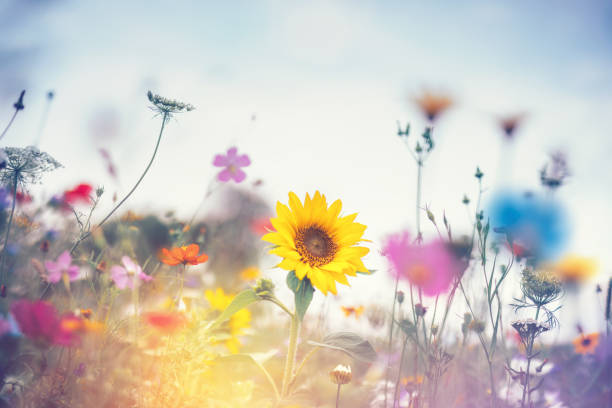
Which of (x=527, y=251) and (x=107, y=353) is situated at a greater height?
(x=527, y=251)

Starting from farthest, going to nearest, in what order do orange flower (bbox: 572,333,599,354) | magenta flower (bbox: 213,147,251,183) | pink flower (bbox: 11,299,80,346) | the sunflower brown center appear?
orange flower (bbox: 572,333,599,354), magenta flower (bbox: 213,147,251,183), the sunflower brown center, pink flower (bbox: 11,299,80,346)

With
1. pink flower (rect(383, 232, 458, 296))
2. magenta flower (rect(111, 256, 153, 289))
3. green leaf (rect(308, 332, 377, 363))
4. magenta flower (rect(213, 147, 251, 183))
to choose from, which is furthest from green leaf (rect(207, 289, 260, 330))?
magenta flower (rect(213, 147, 251, 183))

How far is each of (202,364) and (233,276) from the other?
3.80 meters

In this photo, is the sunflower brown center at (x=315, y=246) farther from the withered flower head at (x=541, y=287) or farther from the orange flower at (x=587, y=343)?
the orange flower at (x=587, y=343)

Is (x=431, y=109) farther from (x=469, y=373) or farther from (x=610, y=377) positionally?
(x=610, y=377)

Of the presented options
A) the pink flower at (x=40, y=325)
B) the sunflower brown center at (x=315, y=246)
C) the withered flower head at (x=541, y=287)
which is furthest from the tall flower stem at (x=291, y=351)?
the withered flower head at (x=541, y=287)

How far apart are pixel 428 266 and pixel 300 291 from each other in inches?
27.3

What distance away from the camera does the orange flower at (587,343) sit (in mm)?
3222

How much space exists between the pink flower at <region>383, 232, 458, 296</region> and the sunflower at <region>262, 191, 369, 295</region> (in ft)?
1.19

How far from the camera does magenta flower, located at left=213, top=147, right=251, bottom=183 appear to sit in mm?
Answer: 2258

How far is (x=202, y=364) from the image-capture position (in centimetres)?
138

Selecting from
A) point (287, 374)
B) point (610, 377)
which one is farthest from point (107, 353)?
point (610, 377)

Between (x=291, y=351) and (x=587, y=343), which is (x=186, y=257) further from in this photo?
(x=587, y=343)

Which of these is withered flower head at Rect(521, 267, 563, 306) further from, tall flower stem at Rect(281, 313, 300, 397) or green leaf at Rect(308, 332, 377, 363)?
tall flower stem at Rect(281, 313, 300, 397)
